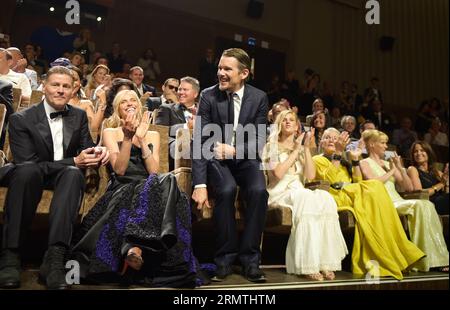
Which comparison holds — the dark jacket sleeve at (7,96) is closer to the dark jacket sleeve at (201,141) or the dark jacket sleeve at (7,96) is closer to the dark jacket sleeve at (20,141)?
the dark jacket sleeve at (20,141)

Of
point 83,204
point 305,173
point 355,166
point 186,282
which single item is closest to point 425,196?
point 355,166

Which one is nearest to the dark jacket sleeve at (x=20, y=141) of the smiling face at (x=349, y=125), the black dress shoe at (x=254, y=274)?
the black dress shoe at (x=254, y=274)

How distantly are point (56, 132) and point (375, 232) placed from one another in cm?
129

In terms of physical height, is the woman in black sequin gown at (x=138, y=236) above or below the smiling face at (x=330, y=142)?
below

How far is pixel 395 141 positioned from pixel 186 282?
3.39 m

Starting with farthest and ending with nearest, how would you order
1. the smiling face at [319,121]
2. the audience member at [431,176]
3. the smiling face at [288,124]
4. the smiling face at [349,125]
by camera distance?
the smiling face at [349,125], the smiling face at [319,121], the audience member at [431,176], the smiling face at [288,124]

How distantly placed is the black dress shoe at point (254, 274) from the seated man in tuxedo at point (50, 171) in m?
0.56

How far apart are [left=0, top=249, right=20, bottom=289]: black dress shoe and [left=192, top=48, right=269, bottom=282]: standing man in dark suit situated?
0.56 metres

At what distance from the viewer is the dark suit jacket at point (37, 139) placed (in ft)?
4.42

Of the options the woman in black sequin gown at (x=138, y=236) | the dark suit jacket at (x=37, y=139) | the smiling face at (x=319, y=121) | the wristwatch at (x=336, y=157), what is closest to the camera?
the woman in black sequin gown at (x=138, y=236)

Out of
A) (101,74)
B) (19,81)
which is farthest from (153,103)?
(19,81)

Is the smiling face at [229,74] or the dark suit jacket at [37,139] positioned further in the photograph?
the smiling face at [229,74]

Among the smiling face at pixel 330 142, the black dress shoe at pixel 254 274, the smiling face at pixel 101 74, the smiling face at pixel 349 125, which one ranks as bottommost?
the black dress shoe at pixel 254 274

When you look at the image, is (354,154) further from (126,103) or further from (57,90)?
(57,90)
